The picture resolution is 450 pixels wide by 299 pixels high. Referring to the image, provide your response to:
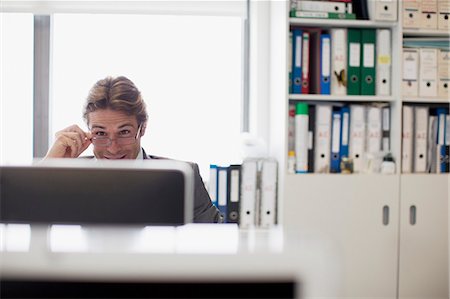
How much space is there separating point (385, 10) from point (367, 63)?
270mm

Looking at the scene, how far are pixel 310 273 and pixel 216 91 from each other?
319cm

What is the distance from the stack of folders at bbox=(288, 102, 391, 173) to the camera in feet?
9.08

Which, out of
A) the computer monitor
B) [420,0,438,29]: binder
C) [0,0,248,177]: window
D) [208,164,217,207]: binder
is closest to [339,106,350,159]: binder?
[420,0,438,29]: binder

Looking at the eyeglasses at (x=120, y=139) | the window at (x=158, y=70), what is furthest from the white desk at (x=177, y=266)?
the window at (x=158, y=70)

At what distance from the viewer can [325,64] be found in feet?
9.00

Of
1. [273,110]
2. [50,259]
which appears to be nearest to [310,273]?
[50,259]

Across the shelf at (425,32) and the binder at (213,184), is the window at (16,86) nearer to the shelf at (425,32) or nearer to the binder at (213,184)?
the binder at (213,184)

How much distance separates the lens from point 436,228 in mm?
2789

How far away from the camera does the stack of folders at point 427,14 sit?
8.92 ft

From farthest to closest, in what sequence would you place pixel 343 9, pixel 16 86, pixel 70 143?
pixel 16 86, pixel 343 9, pixel 70 143

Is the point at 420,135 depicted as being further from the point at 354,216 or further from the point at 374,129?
the point at 354,216

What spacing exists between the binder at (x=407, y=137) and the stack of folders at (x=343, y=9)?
18.5 inches

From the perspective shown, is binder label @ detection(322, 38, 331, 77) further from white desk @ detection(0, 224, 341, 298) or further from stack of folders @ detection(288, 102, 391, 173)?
white desk @ detection(0, 224, 341, 298)

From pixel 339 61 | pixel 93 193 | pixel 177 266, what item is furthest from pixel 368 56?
pixel 177 266
